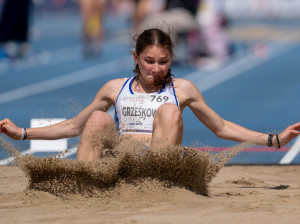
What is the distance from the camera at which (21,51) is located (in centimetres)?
1969

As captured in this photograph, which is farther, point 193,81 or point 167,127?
point 193,81

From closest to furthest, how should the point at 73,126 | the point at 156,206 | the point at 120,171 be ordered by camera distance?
the point at 156,206
the point at 120,171
the point at 73,126

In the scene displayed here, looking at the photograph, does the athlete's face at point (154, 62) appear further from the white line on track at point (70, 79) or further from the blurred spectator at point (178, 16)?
the blurred spectator at point (178, 16)

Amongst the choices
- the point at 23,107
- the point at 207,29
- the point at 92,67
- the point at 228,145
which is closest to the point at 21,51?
the point at 92,67

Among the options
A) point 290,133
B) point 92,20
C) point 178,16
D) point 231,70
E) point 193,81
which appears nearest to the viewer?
point 290,133

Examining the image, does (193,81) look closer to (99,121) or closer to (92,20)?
(92,20)

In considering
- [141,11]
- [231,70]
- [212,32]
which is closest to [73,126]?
[231,70]

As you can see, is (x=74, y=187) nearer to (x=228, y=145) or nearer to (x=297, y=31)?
(x=228, y=145)

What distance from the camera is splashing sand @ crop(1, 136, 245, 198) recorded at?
466 centimetres

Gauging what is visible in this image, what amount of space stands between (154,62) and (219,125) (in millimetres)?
709

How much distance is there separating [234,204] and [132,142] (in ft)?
2.71

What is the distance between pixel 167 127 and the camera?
4.69 meters

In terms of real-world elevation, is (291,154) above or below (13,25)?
below

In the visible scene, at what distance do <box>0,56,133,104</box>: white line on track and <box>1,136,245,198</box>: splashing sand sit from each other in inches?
315
